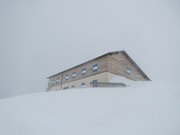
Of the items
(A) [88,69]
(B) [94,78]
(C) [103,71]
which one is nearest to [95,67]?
(A) [88,69]

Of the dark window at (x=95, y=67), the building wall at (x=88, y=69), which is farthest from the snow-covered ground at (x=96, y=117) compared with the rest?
the dark window at (x=95, y=67)

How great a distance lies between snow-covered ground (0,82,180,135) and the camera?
7348mm

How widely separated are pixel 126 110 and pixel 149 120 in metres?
1.90

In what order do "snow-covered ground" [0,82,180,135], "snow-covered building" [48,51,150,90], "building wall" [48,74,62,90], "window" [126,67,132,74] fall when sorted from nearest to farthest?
1. "snow-covered ground" [0,82,180,135]
2. "snow-covered building" [48,51,150,90]
3. "window" [126,67,132,74]
4. "building wall" [48,74,62,90]

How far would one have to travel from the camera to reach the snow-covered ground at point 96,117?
24.1ft

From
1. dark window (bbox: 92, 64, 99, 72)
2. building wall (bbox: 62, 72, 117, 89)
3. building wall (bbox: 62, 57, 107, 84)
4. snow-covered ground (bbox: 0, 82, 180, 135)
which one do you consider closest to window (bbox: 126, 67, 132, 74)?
building wall (bbox: 62, 72, 117, 89)

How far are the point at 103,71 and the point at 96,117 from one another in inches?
693

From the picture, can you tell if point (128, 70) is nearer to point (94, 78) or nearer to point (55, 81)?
point (94, 78)

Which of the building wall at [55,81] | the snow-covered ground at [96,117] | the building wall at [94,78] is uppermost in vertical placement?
the building wall at [55,81]

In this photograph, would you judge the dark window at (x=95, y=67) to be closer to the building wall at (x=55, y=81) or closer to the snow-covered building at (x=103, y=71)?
the snow-covered building at (x=103, y=71)

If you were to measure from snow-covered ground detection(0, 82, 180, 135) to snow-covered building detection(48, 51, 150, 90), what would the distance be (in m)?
12.0

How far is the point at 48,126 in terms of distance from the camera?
27.3 ft

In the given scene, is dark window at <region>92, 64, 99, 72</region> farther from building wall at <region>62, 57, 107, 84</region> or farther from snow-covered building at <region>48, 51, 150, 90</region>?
building wall at <region>62, 57, 107, 84</region>

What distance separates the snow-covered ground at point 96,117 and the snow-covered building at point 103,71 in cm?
1199
